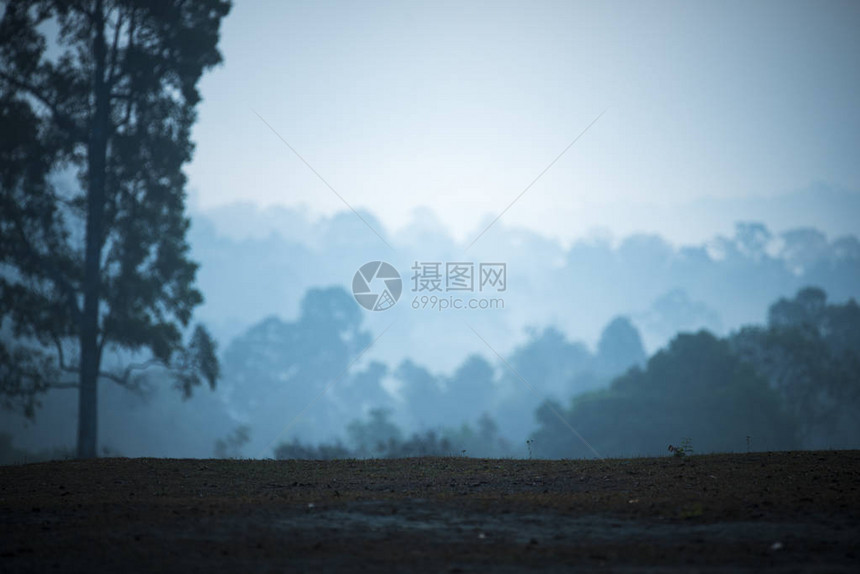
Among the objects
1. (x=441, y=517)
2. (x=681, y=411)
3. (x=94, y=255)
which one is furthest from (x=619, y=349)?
(x=441, y=517)

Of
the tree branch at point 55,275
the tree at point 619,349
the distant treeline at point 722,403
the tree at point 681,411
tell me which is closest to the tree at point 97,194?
the tree branch at point 55,275

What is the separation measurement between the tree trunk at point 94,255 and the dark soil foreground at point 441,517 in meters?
10.3

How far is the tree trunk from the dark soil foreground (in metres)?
10.3

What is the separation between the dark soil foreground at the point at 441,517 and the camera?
5930mm

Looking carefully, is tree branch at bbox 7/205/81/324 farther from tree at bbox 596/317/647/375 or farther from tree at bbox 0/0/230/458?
tree at bbox 596/317/647/375

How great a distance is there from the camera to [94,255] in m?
20.6

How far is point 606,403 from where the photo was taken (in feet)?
145

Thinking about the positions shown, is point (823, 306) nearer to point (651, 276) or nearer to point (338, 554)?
point (338, 554)

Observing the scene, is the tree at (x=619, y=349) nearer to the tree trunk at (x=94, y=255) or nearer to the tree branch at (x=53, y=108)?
the tree trunk at (x=94, y=255)

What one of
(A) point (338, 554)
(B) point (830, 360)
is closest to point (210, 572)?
(A) point (338, 554)

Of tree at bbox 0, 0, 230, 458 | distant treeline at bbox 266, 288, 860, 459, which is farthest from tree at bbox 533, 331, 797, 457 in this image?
tree at bbox 0, 0, 230, 458

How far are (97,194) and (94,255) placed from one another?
177cm

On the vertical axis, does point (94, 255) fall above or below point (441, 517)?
above
